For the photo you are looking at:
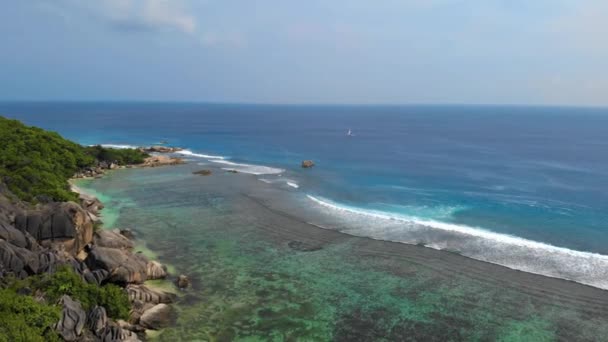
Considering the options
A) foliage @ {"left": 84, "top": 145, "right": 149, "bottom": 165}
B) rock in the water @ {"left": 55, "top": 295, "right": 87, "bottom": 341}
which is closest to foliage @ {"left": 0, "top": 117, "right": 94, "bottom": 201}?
foliage @ {"left": 84, "top": 145, "right": 149, "bottom": 165}

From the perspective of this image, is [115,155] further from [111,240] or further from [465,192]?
[465,192]

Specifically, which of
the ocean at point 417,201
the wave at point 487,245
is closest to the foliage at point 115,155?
the ocean at point 417,201

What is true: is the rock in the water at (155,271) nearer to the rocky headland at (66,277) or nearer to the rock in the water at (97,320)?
the rocky headland at (66,277)

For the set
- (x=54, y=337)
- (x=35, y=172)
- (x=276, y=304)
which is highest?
(x=35, y=172)

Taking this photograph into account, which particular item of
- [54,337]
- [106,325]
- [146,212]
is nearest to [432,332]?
[106,325]

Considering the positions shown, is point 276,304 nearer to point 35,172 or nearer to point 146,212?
point 146,212

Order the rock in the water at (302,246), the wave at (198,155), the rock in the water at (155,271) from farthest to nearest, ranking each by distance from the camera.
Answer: the wave at (198,155) → the rock in the water at (302,246) → the rock in the water at (155,271)

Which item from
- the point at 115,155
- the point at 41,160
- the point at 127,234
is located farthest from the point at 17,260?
the point at 115,155
